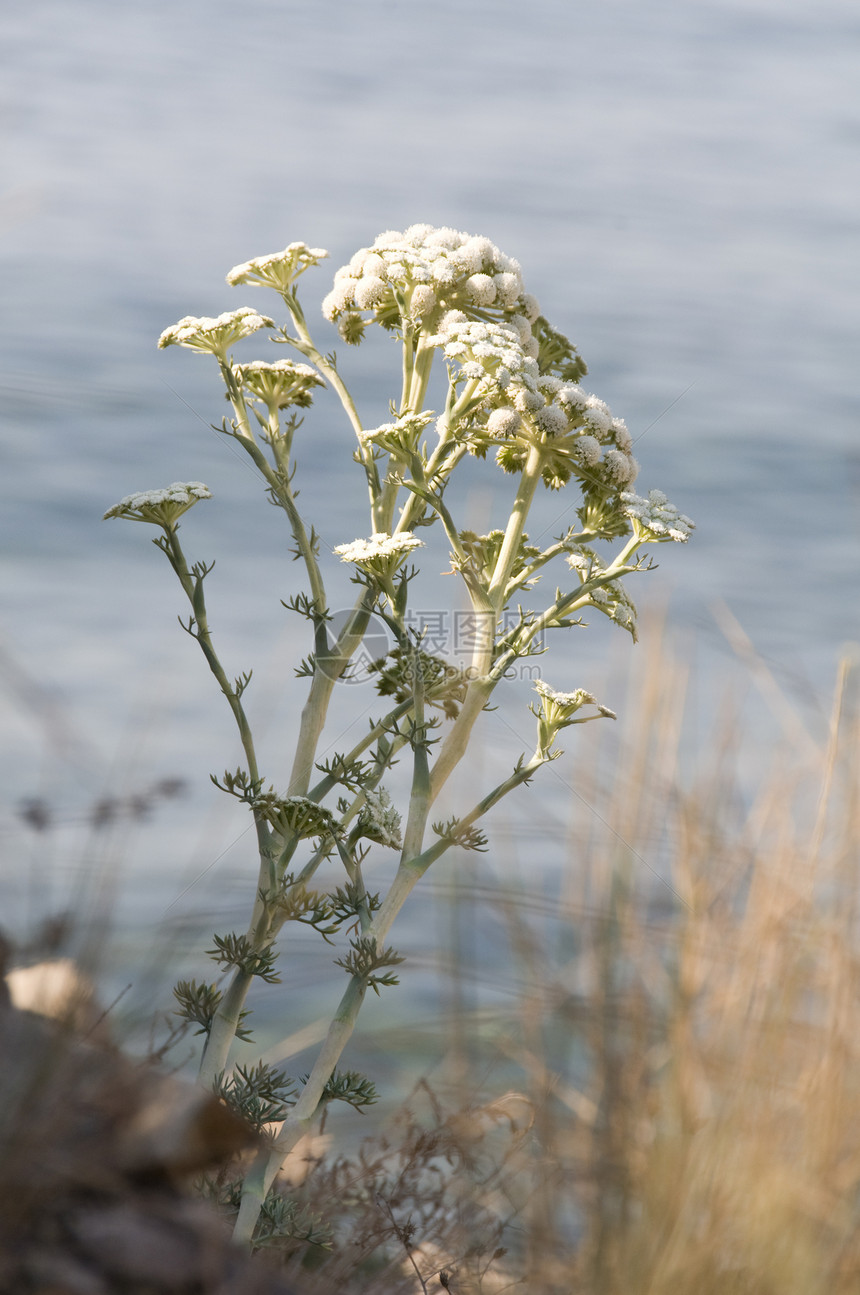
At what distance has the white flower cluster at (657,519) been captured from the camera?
227 centimetres

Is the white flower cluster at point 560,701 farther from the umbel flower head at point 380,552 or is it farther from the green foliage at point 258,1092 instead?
the green foliage at point 258,1092

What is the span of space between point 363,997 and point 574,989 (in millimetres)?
1127

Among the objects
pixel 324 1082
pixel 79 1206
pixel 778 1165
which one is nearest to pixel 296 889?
pixel 324 1082

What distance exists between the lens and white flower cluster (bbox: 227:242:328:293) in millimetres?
2539

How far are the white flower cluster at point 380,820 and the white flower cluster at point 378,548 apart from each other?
465 mm

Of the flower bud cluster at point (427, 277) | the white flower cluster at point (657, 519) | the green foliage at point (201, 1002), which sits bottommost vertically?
the green foliage at point (201, 1002)

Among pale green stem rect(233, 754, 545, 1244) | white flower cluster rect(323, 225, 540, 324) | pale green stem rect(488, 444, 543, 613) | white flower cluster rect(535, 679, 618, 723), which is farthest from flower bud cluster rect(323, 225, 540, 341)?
pale green stem rect(233, 754, 545, 1244)

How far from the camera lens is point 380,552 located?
2.20m

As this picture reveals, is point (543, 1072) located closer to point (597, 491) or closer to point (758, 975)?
point (758, 975)

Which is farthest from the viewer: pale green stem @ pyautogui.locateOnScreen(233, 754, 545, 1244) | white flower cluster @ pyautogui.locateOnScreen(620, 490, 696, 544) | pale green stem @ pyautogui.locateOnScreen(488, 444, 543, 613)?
pale green stem @ pyautogui.locateOnScreen(488, 444, 543, 613)

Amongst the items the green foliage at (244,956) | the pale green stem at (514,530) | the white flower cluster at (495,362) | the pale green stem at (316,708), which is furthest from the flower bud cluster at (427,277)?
the green foliage at (244,956)

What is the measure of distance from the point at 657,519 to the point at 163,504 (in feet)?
3.22

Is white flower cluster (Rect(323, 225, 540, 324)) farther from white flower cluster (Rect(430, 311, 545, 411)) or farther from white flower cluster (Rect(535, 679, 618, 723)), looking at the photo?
white flower cluster (Rect(535, 679, 618, 723))

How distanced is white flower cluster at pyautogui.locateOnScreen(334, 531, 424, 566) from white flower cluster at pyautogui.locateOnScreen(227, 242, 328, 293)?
27.5 inches
